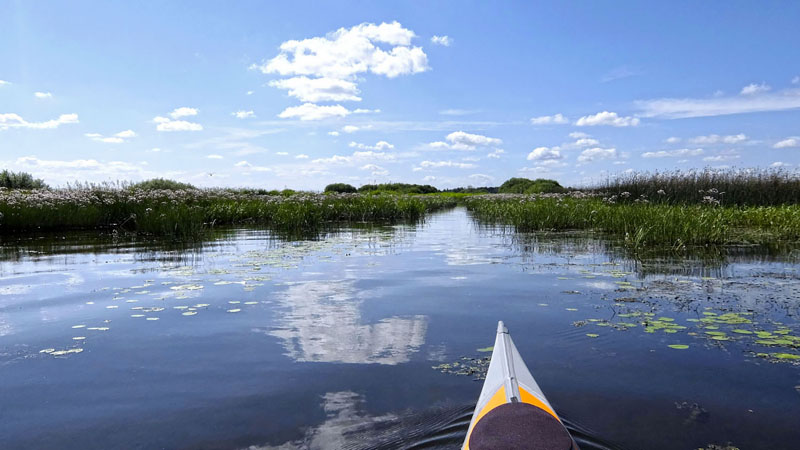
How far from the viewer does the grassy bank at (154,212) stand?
1742 centimetres

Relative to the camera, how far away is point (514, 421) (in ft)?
7.30

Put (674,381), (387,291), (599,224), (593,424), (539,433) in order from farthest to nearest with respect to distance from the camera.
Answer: (599,224), (387,291), (674,381), (593,424), (539,433)

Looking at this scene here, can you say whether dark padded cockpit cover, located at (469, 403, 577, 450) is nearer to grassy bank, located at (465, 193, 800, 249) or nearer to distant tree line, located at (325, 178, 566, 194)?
grassy bank, located at (465, 193, 800, 249)

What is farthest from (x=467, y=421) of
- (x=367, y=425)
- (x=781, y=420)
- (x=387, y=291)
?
(x=387, y=291)

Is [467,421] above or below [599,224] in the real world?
below

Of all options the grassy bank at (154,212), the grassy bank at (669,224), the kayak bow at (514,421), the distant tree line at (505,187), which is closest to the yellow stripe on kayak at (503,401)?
the kayak bow at (514,421)

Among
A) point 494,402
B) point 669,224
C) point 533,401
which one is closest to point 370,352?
point 494,402

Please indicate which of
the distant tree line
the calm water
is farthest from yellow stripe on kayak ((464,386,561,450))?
the distant tree line

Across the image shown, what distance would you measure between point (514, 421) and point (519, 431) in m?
0.08

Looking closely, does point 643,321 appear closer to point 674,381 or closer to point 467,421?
point 674,381

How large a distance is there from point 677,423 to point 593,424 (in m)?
0.60

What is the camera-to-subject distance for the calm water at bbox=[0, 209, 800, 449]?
3426mm

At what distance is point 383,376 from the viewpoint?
14.1 feet

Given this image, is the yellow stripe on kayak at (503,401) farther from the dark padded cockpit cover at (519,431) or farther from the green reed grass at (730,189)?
the green reed grass at (730,189)
